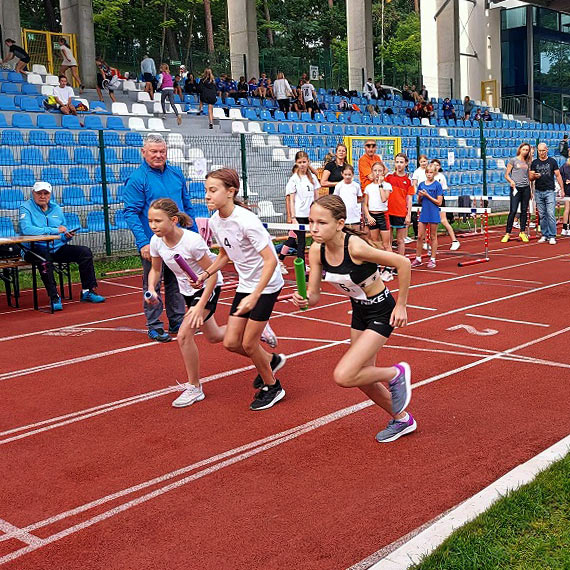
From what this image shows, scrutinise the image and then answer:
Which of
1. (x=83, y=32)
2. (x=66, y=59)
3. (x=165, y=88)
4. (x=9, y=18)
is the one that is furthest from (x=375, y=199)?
(x=83, y=32)

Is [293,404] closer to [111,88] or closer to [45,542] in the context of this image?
[45,542]

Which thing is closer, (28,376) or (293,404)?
(293,404)

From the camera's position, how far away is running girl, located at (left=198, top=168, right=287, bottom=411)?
5.89 meters

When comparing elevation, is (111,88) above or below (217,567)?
above

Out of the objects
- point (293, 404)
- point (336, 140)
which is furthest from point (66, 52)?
point (293, 404)

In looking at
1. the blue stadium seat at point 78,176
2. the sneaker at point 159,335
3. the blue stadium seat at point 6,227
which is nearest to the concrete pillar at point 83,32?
the blue stadium seat at point 78,176

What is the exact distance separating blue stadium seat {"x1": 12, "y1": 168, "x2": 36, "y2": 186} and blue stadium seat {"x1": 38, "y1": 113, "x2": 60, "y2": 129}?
3.23 metres

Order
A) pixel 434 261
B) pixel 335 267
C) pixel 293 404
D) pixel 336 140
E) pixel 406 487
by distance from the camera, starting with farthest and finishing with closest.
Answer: pixel 336 140, pixel 434 261, pixel 293 404, pixel 335 267, pixel 406 487

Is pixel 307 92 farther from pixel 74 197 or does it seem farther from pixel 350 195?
pixel 350 195

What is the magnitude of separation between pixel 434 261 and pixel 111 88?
15484 mm

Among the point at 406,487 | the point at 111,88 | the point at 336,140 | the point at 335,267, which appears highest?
the point at 111,88

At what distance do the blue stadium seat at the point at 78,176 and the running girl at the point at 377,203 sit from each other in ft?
21.9

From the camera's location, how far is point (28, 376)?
7598 millimetres

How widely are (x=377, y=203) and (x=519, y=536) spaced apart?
32.1ft
